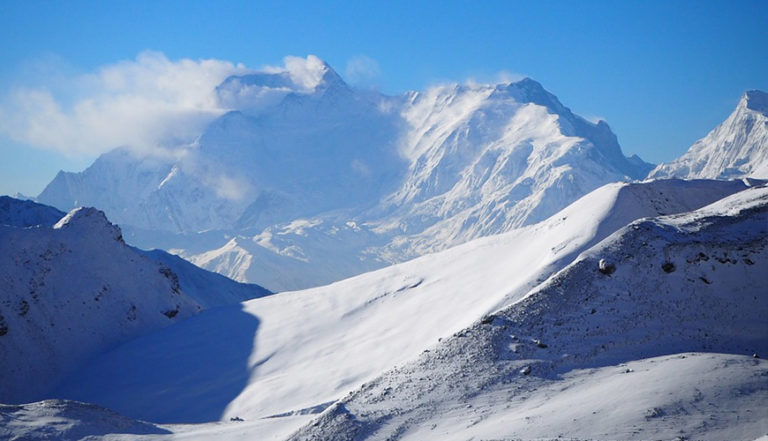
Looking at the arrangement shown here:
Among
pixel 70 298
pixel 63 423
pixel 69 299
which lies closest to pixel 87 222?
pixel 70 298

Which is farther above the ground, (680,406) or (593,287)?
(593,287)

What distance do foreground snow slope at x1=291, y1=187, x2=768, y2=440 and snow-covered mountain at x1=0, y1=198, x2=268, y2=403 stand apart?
→ 29.4 metres

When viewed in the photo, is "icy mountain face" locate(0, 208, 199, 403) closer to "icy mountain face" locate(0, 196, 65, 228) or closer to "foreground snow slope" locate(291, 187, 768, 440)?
"foreground snow slope" locate(291, 187, 768, 440)

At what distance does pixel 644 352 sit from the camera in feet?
72.2

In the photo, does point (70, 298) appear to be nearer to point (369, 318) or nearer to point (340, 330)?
point (340, 330)

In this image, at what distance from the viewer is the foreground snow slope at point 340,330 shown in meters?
34.2

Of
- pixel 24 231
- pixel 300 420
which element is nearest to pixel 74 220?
pixel 24 231

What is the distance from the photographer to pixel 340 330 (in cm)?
4125

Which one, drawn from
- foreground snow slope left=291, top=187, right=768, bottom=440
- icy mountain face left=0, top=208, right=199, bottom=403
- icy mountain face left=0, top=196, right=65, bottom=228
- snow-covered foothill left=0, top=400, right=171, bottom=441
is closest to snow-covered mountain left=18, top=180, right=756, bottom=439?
foreground snow slope left=291, top=187, right=768, bottom=440

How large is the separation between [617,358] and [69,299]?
126 feet

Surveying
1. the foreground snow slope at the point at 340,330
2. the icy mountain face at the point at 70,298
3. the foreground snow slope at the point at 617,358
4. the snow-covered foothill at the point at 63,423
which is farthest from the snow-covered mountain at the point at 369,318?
the snow-covered foothill at the point at 63,423

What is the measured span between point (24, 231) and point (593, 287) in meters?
40.8

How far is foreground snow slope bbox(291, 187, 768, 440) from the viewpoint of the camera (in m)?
17.4

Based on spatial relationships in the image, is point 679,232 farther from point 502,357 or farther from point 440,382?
point 440,382
